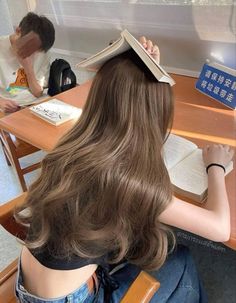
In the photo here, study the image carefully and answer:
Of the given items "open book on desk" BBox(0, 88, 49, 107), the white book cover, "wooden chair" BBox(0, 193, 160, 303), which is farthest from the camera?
"open book on desk" BBox(0, 88, 49, 107)

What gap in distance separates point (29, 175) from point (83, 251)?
1343 mm

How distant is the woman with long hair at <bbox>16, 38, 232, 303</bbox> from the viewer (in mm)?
607

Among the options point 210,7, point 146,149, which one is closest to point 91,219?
point 146,149

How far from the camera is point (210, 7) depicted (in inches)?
53.0

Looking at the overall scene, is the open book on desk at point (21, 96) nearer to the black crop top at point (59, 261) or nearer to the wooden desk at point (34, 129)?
the wooden desk at point (34, 129)

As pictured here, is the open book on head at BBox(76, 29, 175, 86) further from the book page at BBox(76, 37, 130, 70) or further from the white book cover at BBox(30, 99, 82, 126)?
the white book cover at BBox(30, 99, 82, 126)

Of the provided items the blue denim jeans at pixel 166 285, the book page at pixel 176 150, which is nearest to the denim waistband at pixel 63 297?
the blue denim jeans at pixel 166 285

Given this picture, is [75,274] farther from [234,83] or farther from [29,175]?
[29,175]

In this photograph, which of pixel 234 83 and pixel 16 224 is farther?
pixel 234 83

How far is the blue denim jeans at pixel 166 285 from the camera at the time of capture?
2.32 ft

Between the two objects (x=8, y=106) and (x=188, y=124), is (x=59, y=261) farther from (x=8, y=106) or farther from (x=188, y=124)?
(x=8, y=106)

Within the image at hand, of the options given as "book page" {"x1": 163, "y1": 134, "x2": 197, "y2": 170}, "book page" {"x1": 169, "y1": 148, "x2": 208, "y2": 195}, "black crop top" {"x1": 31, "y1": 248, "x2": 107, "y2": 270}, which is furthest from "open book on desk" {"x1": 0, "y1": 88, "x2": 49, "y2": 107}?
"black crop top" {"x1": 31, "y1": 248, "x2": 107, "y2": 270}

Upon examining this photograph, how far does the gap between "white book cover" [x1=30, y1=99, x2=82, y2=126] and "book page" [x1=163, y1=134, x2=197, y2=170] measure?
1.42 ft

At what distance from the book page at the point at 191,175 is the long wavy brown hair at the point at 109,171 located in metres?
0.14
